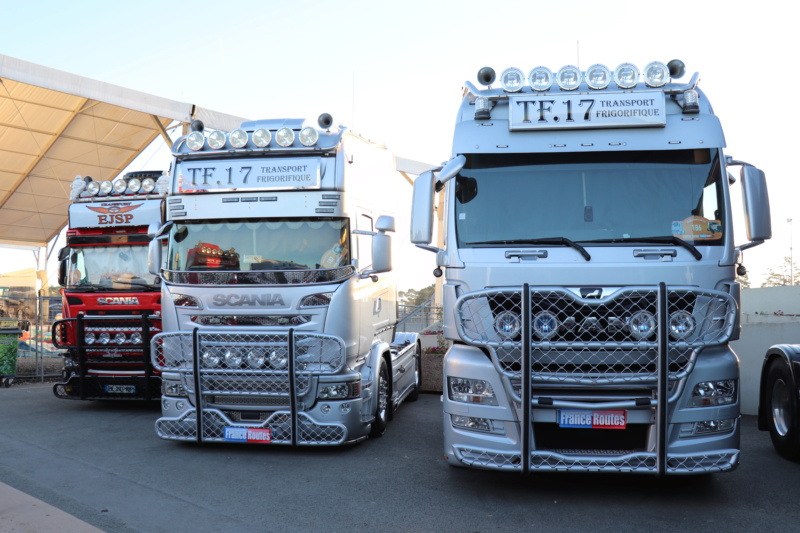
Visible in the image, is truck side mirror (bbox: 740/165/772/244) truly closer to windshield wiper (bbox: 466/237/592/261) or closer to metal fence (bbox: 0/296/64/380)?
windshield wiper (bbox: 466/237/592/261)

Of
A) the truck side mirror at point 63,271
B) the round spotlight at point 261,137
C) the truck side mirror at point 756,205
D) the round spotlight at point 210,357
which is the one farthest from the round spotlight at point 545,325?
the truck side mirror at point 63,271

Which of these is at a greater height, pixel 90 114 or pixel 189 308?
pixel 90 114

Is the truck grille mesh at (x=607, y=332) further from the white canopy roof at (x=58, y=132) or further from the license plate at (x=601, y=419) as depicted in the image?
the white canopy roof at (x=58, y=132)

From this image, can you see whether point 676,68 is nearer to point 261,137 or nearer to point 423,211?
point 423,211

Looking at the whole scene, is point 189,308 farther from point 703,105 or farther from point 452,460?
point 703,105

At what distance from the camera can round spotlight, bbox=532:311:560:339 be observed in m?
5.51

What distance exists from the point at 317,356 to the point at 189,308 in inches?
63.2

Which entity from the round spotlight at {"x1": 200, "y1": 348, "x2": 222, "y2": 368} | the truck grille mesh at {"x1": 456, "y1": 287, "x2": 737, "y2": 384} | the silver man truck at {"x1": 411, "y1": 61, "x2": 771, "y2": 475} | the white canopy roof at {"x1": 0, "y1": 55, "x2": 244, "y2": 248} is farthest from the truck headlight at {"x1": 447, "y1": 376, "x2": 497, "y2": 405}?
the white canopy roof at {"x1": 0, "y1": 55, "x2": 244, "y2": 248}

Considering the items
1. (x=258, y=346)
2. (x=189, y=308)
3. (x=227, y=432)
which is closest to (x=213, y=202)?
(x=189, y=308)

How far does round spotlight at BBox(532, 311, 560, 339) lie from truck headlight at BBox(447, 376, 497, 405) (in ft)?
1.92

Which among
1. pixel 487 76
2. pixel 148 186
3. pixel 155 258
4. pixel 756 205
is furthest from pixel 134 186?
pixel 756 205

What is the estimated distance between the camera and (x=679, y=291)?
539cm

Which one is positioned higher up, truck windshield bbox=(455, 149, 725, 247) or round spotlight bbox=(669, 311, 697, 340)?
truck windshield bbox=(455, 149, 725, 247)

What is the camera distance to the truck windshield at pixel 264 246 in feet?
25.8
